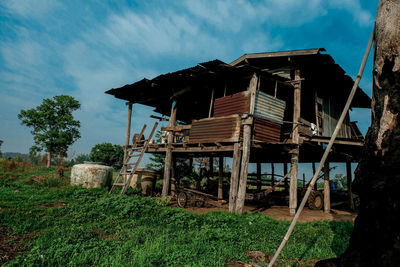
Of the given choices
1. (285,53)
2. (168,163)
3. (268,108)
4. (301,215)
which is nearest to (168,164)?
(168,163)

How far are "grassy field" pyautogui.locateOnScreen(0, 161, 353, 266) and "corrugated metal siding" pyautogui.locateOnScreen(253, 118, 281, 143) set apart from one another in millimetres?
3390

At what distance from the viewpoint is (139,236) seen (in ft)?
17.6

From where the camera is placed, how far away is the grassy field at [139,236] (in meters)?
4.04

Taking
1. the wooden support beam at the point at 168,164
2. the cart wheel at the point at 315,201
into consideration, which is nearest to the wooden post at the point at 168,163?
the wooden support beam at the point at 168,164

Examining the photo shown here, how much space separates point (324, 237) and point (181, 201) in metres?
6.44

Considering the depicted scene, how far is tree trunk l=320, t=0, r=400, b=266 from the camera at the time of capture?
2.53 m

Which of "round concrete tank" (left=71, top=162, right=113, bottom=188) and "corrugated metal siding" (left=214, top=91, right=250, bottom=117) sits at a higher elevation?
"corrugated metal siding" (left=214, top=91, right=250, bottom=117)

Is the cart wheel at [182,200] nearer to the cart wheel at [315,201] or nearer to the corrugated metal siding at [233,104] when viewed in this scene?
the corrugated metal siding at [233,104]

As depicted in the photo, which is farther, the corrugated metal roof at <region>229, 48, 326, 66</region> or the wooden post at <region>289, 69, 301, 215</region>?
the corrugated metal roof at <region>229, 48, 326, 66</region>

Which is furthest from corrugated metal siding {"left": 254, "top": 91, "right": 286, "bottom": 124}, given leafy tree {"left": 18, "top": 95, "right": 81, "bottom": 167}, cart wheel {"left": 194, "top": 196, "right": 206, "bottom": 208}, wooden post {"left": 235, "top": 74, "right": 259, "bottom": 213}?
leafy tree {"left": 18, "top": 95, "right": 81, "bottom": 167}

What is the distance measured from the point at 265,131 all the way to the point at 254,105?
4.51 feet

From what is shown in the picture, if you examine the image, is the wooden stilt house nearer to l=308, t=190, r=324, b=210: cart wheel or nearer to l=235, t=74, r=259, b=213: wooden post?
l=235, t=74, r=259, b=213: wooden post

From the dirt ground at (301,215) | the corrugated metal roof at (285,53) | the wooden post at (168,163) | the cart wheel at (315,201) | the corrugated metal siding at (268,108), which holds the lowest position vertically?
the dirt ground at (301,215)

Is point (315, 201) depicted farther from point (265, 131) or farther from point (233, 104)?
point (233, 104)
